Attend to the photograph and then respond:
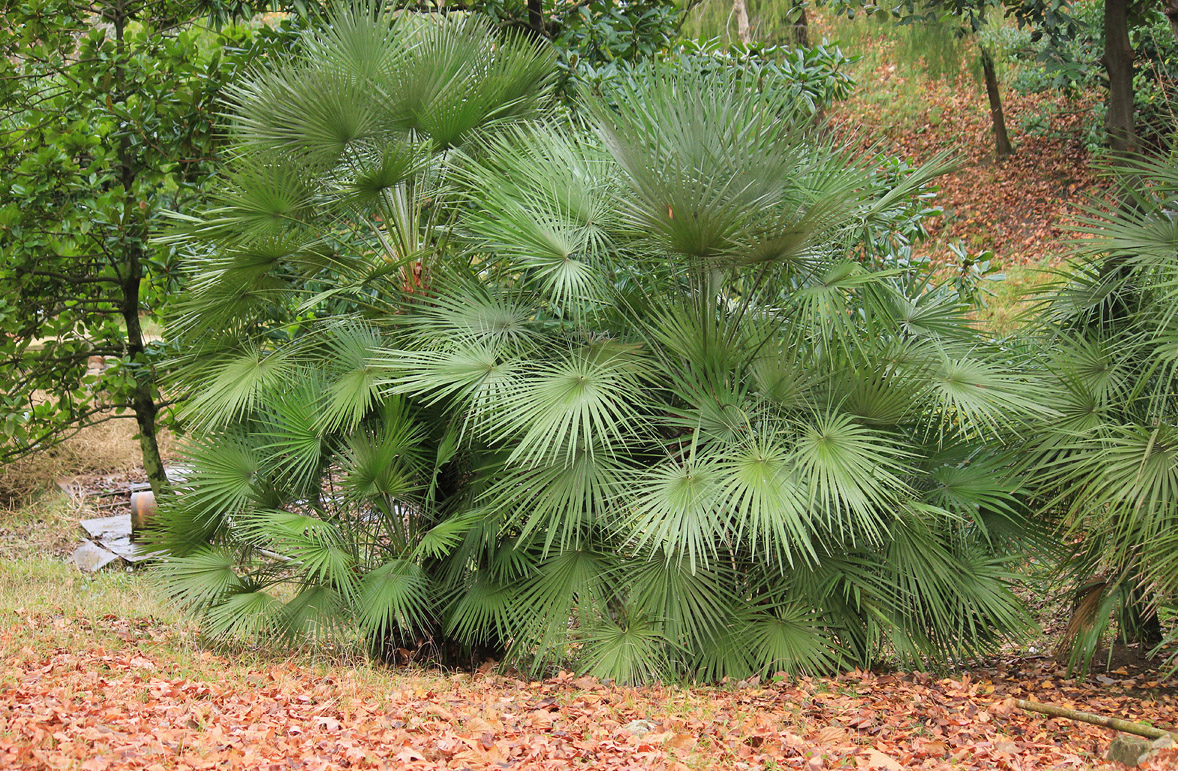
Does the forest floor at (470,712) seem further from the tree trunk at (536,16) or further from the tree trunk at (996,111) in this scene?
the tree trunk at (996,111)

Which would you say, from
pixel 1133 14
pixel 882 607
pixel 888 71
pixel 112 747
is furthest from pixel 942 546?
pixel 888 71

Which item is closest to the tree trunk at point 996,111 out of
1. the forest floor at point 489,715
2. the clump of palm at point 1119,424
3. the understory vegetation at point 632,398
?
the understory vegetation at point 632,398

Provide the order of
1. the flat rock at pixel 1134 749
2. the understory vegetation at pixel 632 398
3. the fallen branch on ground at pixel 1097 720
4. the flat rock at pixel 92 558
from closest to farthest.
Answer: the flat rock at pixel 1134 749, the fallen branch on ground at pixel 1097 720, the understory vegetation at pixel 632 398, the flat rock at pixel 92 558

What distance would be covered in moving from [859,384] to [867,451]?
1.43 ft

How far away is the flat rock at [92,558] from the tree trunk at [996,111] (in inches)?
661

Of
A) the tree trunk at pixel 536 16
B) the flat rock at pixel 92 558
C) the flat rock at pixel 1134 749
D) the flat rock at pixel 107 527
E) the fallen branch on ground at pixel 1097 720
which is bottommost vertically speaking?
the fallen branch on ground at pixel 1097 720

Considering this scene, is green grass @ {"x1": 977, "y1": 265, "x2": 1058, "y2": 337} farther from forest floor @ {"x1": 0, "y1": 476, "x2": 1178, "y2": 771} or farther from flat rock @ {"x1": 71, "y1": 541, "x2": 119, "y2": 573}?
flat rock @ {"x1": 71, "y1": 541, "x2": 119, "y2": 573}

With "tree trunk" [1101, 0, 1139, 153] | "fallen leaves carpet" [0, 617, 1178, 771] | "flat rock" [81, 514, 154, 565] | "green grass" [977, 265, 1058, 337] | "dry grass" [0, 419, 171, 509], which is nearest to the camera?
"fallen leaves carpet" [0, 617, 1178, 771]

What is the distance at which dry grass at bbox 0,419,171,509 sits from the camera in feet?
40.7

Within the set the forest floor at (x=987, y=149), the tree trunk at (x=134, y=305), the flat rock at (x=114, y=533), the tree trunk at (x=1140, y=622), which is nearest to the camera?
the tree trunk at (x=1140, y=622)

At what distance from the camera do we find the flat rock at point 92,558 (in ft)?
33.7

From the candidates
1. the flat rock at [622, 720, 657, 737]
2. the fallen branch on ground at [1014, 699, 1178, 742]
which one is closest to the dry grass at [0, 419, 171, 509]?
the flat rock at [622, 720, 657, 737]

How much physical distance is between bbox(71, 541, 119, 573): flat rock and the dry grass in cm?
183

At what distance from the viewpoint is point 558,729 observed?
4.76 m
